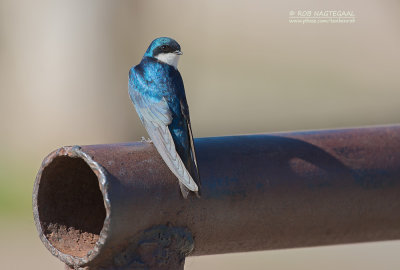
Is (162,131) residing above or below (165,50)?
below

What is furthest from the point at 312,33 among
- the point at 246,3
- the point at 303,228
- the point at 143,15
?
the point at 303,228

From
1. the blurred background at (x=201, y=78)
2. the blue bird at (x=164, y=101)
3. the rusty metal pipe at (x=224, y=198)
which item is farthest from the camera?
the blurred background at (x=201, y=78)

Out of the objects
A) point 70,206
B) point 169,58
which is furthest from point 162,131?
→ point 169,58

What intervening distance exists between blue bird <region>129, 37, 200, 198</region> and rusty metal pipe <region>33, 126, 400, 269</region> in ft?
0.34

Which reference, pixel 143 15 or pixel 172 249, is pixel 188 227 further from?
pixel 143 15

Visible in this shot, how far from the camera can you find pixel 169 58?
280 centimetres

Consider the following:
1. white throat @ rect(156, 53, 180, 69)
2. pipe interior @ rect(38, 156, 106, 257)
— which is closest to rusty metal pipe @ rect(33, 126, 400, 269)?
pipe interior @ rect(38, 156, 106, 257)

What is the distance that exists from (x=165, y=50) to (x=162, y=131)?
727 millimetres

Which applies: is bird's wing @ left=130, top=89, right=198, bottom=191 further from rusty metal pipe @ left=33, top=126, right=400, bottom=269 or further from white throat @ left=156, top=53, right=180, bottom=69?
white throat @ left=156, top=53, right=180, bottom=69

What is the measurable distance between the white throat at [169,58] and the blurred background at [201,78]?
1.88 meters

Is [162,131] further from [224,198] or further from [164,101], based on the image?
[224,198]

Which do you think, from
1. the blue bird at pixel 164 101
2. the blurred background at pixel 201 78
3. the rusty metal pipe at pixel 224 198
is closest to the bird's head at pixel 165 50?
the blue bird at pixel 164 101

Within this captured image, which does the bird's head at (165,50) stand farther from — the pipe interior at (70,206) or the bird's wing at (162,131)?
the pipe interior at (70,206)

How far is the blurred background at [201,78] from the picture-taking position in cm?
595
